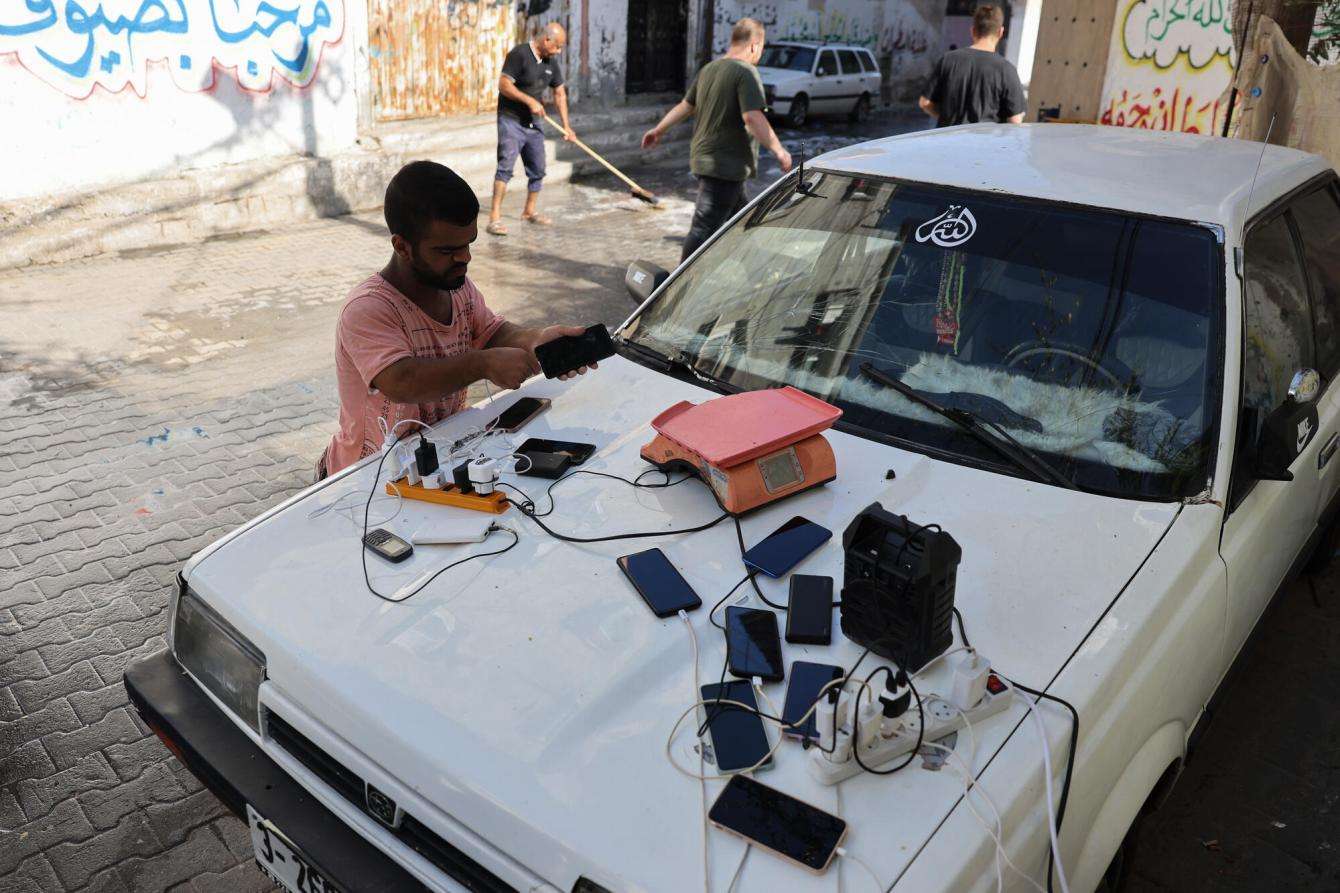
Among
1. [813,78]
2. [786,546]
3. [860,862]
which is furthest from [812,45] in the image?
[860,862]

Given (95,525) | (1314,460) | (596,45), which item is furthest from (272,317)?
(596,45)

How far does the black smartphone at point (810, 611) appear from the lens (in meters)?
2.11

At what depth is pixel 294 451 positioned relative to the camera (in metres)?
5.29

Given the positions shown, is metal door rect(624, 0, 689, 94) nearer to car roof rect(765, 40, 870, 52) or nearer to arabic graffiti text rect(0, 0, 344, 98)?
car roof rect(765, 40, 870, 52)

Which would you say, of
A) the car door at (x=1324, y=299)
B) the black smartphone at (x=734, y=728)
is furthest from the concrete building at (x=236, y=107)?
the car door at (x=1324, y=299)

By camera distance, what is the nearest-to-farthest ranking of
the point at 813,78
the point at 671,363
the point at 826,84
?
1. the point at 671,363
2. the point at 813,78
3. the point at 826,84

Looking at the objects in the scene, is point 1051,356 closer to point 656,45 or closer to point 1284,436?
point 1284,436

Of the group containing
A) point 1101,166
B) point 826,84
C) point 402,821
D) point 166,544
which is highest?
point 1101,166

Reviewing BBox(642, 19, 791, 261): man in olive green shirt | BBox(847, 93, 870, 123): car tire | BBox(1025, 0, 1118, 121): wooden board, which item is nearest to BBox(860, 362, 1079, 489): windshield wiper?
BBox(642, 19, 791, 261): man in olive green shirt

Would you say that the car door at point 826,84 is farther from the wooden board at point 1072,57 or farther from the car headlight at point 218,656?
the car headlight at point 218,656

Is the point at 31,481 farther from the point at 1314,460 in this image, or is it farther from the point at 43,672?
the point at 1314,460

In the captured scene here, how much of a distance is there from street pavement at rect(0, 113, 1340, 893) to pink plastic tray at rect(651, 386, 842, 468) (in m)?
1.66

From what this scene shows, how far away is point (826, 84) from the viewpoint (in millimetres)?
18328

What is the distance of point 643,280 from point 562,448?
1051 millimetres
